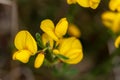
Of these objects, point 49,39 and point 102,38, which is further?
point 102,38

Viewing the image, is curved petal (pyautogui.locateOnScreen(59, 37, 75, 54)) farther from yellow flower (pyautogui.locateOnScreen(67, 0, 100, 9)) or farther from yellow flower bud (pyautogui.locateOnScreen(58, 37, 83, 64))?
yellow flower (pyautogui.locateOnScreen(67, 0, 100, 9))

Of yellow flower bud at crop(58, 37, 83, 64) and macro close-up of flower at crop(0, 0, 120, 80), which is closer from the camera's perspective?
yellow flower bud at crop(58, 37, 83, 64)

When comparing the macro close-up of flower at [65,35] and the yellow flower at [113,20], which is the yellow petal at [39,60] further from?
the yellow flower at [113,20]

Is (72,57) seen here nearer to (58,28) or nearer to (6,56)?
(58,28)

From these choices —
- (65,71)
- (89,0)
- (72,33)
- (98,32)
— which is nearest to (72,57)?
(89,0)

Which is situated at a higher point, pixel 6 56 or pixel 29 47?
pixel 29 47

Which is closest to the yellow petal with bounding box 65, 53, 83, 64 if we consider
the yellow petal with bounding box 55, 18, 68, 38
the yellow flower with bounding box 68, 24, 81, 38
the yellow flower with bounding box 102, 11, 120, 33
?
the yellow petal with bounding box 55, 18, 68, 38

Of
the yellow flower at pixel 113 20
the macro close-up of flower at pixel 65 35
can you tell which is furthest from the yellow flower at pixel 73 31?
the yellow flower at pixel 113 20
